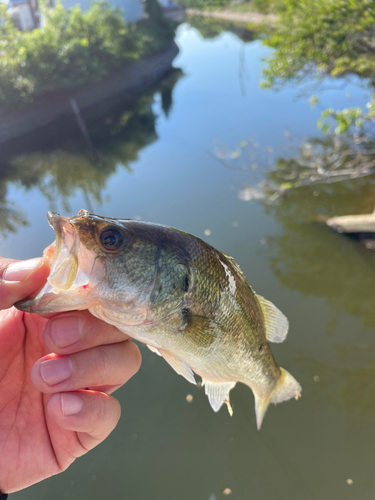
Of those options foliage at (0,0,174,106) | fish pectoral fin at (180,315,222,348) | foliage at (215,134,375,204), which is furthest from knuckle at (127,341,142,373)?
foliage at (0,0,174,106)

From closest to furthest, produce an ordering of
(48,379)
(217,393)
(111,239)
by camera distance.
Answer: (111,239), (48,379), (217,393)

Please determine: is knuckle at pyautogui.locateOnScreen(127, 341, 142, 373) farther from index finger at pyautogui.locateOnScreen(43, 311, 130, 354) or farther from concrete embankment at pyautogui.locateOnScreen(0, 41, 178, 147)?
concrete embankment at pyautogui.locateOnScreen(0, 41, 178, 147)

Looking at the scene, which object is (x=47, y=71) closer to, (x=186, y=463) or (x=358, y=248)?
(x=358, y=248)

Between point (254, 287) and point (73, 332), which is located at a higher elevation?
point (73, 332)

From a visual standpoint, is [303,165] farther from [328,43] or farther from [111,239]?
[111,239]

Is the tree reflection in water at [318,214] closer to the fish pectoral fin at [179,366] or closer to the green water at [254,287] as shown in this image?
the green water at [254,287]

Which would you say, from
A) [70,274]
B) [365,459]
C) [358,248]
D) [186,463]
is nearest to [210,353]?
[70,274]

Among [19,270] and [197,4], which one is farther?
[197,4]

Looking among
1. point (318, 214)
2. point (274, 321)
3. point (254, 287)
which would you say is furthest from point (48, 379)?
point (318, 214)
